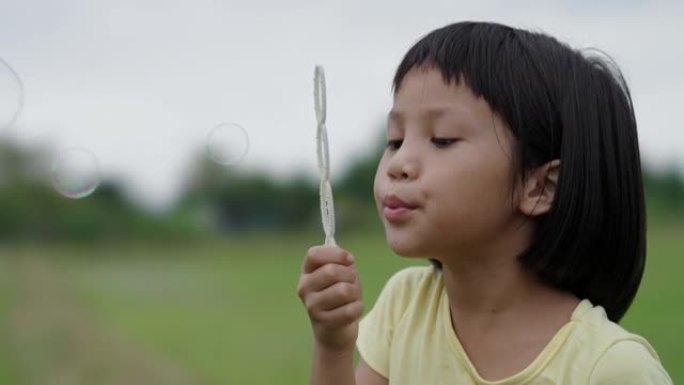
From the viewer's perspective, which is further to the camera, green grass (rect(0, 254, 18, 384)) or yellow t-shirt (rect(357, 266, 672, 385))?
green grass (rect(0, 254, 18, 384))

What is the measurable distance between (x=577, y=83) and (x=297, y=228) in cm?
1661

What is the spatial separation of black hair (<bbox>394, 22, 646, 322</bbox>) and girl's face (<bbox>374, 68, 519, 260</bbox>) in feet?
0.09

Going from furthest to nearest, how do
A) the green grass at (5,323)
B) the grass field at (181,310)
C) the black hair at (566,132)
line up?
the grass field at (181,310)
the green grass at (5,323)
the black hair at (566,132)

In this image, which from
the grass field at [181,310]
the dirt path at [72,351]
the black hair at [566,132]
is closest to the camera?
the black hair at [566,132]

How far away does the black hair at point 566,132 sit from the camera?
5.92ft

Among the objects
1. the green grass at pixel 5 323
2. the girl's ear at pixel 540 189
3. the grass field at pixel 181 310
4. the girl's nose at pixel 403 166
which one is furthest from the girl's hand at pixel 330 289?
the green grass at pixel 5 323

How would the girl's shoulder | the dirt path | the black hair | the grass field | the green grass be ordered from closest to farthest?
the girl's shoulder, the black hair, the green grass, the dirt path, the grass field

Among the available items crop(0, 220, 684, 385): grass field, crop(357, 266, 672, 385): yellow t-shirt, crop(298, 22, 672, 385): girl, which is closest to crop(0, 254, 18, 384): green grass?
crop(0, 220, 684, 385): grass field

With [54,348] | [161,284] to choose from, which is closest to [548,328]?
[54,348]

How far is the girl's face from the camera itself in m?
1.75

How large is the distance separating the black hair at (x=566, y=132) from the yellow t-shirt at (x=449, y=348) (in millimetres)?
88

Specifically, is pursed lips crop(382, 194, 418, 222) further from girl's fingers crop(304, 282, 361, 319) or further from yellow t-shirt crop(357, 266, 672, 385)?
yellow t-shirt crop(357, 266, 672, 385)

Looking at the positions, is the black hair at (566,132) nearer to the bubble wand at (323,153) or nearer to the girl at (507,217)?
the girl at (507,217)

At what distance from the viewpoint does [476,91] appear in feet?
5.86
